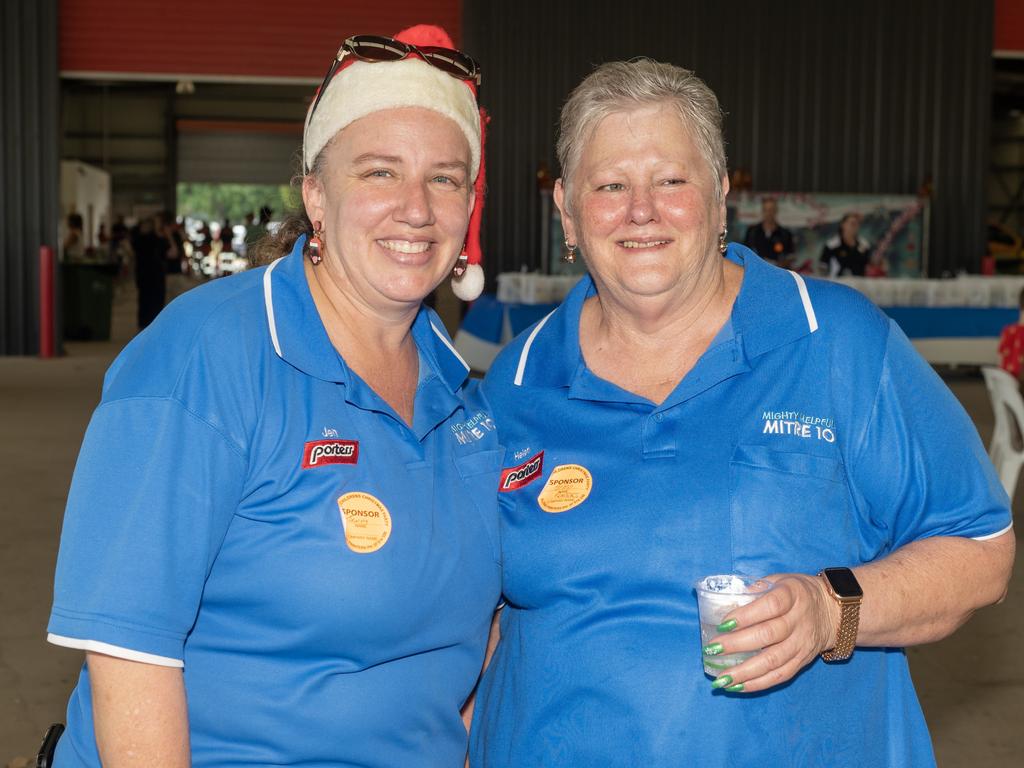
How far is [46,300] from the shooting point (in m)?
13.2

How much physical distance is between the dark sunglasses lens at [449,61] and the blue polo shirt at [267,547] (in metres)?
0.43

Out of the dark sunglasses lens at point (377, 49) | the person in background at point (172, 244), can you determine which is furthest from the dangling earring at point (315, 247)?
the person in background at point (172, 244)

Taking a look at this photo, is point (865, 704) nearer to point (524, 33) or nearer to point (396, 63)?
point (396, 63)

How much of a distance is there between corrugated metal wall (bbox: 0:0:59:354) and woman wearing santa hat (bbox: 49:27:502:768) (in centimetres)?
1246

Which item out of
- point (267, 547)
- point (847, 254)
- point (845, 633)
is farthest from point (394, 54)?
point (847, 254)

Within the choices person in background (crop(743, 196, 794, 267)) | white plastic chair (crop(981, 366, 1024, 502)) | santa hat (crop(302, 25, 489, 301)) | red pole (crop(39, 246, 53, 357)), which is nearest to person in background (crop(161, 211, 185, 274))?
red pole (crop(39, 246, 53, 357))

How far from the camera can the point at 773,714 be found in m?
1.70

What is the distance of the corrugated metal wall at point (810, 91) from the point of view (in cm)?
1421

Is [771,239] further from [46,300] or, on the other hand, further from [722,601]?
[722,601]

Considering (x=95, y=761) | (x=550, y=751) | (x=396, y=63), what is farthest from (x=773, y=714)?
(x=396, y=63)

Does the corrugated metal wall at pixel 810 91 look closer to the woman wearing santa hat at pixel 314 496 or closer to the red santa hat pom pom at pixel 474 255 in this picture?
the red santa hat pom pom at pixel 474 255

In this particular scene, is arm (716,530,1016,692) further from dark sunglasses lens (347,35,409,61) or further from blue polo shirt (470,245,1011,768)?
dark sunglasses lens (347,35,409,61)

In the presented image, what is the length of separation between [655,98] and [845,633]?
0.90 meters

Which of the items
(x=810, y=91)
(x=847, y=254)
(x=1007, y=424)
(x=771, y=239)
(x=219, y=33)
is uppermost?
(x=219, y=33)
